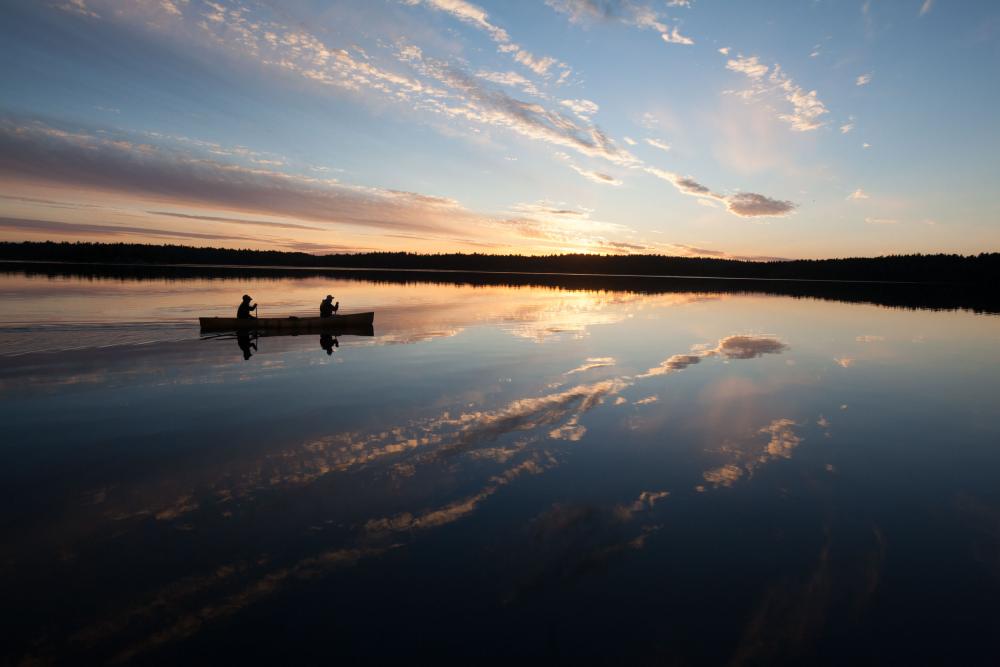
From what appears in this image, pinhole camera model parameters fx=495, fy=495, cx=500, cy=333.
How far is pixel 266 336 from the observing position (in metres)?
31.3

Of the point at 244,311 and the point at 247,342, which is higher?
the point at 244,311

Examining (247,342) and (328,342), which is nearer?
(247,342)

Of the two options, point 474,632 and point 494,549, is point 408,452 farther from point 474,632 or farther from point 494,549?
point 474,632

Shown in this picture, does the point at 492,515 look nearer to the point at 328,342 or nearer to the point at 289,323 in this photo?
the point at 328,342

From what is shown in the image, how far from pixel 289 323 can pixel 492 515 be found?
26.4 metres

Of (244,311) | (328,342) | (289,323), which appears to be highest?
(244,311)

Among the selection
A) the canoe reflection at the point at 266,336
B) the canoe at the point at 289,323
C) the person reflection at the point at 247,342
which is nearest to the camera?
the person reflection at the point at 247,342

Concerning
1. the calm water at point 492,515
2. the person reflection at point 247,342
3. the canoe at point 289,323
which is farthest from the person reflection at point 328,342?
the calm water at point 492,515

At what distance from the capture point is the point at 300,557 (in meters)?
7.78

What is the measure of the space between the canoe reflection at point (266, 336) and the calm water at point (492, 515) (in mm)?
5513

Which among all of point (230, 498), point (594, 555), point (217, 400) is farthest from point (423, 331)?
point (594, 555)

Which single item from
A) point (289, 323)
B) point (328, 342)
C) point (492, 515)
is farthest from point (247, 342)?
point (492, 515)

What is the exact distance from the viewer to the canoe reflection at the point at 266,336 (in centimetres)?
2680

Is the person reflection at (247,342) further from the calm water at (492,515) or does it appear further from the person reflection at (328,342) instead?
the calm water at (492,515)
